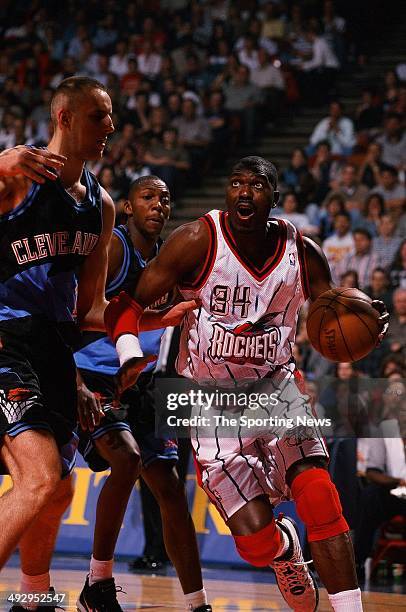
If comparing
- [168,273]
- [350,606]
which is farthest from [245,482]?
[168,273]

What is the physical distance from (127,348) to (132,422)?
3.85 feet

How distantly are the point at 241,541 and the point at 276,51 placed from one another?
12714 mm

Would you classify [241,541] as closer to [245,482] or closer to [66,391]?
[245,482]

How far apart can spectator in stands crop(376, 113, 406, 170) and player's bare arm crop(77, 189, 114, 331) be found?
8678mm

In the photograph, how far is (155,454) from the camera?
567 centimetres

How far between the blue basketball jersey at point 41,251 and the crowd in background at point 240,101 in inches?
213

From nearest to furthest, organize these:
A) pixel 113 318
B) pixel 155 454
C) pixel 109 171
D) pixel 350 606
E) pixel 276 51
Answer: pixel 350 606 < pixel 113 318 < pixel 155 454 < pixel 109 171 < pixel 276 51

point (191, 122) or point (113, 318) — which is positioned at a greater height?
point (191, 122)

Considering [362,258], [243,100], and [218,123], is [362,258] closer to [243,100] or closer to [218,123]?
[218,123]

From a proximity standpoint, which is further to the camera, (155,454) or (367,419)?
(367,419)

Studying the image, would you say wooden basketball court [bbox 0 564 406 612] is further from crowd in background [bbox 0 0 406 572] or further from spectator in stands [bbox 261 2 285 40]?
spectator in stands [bbox 261 2 285 40]

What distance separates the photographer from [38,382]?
441 cm

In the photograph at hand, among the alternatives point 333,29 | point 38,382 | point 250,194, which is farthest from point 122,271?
point 333,29

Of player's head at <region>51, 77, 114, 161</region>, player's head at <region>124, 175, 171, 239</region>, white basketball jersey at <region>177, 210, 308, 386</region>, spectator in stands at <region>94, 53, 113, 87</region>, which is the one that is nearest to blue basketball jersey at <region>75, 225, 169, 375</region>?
player's head at <region>124, 175, 171, 239</region>
